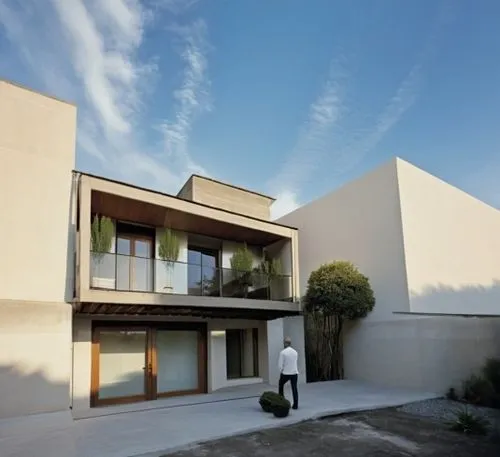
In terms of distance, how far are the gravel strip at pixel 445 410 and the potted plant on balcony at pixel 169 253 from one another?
6843 millimetres

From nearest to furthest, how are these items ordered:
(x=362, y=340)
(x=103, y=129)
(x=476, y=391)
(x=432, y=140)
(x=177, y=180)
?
(x=476, y=391) → (x=103, y=129) → (x=432, y=140) → (x=362, y=340) → (x=177, y=180)

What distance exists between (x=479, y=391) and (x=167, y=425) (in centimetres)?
878

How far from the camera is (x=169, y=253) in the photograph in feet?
40.9

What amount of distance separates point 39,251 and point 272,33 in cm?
789

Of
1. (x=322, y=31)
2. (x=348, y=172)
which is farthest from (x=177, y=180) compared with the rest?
(x=322, y=31)

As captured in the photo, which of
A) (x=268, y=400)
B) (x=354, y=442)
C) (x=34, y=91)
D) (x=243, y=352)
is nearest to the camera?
(x=354, y=442)

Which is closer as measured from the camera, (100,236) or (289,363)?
(289,363)

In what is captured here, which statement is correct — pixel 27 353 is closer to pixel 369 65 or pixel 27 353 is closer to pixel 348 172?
pixel 369 65

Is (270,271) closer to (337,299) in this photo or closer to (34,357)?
(337,299)

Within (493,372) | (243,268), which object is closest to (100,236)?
(243,268)

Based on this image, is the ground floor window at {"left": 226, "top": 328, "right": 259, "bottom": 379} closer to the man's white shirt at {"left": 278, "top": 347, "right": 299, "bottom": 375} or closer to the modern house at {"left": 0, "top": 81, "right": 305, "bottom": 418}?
the modern house at {"left": 0, "top": 81, "right": 305, "bottom": 418}

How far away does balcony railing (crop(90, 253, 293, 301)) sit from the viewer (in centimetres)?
1108

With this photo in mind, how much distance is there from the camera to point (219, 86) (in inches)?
504

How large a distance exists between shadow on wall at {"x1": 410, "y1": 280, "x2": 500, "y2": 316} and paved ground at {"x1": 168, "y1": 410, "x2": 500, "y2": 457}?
5750 mm
